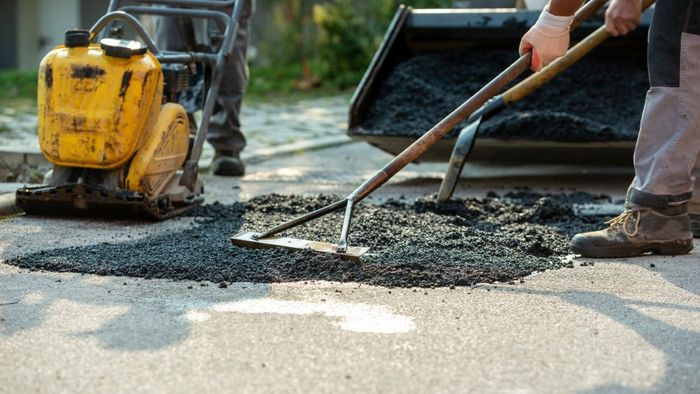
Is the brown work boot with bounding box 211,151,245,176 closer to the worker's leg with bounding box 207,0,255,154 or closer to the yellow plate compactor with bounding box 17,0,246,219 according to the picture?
the worker's leg with bounding box 207,0,255,154

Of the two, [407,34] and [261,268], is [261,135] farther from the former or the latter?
[261,268]

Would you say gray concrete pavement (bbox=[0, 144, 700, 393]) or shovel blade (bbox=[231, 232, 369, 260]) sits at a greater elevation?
gray concrete pavement (bbox=[0, 144, 700, 393])

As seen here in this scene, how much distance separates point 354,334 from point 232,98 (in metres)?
3.53

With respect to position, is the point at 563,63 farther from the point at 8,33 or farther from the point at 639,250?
the point at 8,33

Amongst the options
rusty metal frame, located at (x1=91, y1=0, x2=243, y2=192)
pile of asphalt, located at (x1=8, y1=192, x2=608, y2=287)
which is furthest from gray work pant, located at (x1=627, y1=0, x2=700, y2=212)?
rusty metal frame, located at (x1=91, y1=0, x2=243, y2=192)

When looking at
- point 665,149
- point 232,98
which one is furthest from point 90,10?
point 665,149

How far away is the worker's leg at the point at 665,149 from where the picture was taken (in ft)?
12.6

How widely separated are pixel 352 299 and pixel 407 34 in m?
3.74

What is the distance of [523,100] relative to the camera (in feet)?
21.1

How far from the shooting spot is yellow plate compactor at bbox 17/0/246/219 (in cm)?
431

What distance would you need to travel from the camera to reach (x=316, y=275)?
3506 mm

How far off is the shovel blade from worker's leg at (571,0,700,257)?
2.96ft

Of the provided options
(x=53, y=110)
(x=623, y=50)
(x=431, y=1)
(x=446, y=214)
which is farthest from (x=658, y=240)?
(x=431, y=1)

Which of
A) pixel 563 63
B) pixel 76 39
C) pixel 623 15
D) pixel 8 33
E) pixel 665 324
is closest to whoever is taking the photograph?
pixel 665 324
